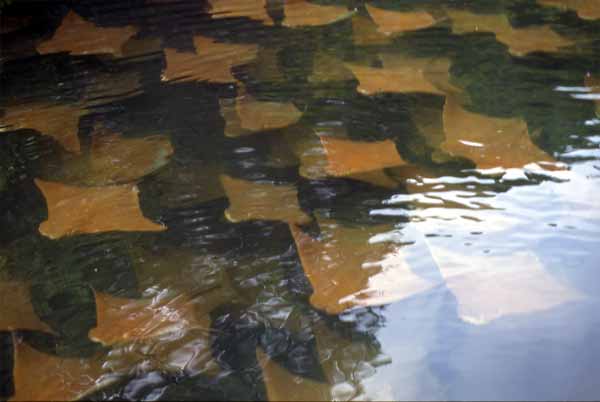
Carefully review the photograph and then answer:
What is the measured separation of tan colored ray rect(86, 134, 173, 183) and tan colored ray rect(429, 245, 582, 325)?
1236 millimetres

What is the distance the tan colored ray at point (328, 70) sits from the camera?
10.3 ft

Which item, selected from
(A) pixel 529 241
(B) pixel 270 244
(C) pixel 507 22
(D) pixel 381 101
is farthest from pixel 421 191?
(C) pixel 507 22

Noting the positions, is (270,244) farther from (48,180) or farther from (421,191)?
(48,180)

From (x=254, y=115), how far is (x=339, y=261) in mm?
1128

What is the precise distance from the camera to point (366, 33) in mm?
3631

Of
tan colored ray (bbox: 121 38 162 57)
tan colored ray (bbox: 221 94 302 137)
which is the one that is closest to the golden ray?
tan colored ray (bbox: 121 38 162 57)

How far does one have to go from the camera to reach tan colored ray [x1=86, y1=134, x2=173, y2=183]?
252 cm

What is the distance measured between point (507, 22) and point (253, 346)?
272 cm

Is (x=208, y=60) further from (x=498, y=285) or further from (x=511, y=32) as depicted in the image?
(x=498, y=285)

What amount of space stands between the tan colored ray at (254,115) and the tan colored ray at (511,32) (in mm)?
1246

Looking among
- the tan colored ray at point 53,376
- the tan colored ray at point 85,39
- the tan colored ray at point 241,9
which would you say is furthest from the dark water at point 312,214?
the tan colored ray at point 241,9

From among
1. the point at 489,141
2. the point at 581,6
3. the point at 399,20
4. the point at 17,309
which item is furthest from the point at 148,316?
the point at 581,6

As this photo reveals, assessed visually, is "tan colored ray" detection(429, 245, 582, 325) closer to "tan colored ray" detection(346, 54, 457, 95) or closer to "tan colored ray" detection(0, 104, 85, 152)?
"tan colored ray" detection(346, 54, 457, 95)

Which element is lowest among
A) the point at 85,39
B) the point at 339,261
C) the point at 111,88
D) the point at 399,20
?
the point at 339,261
